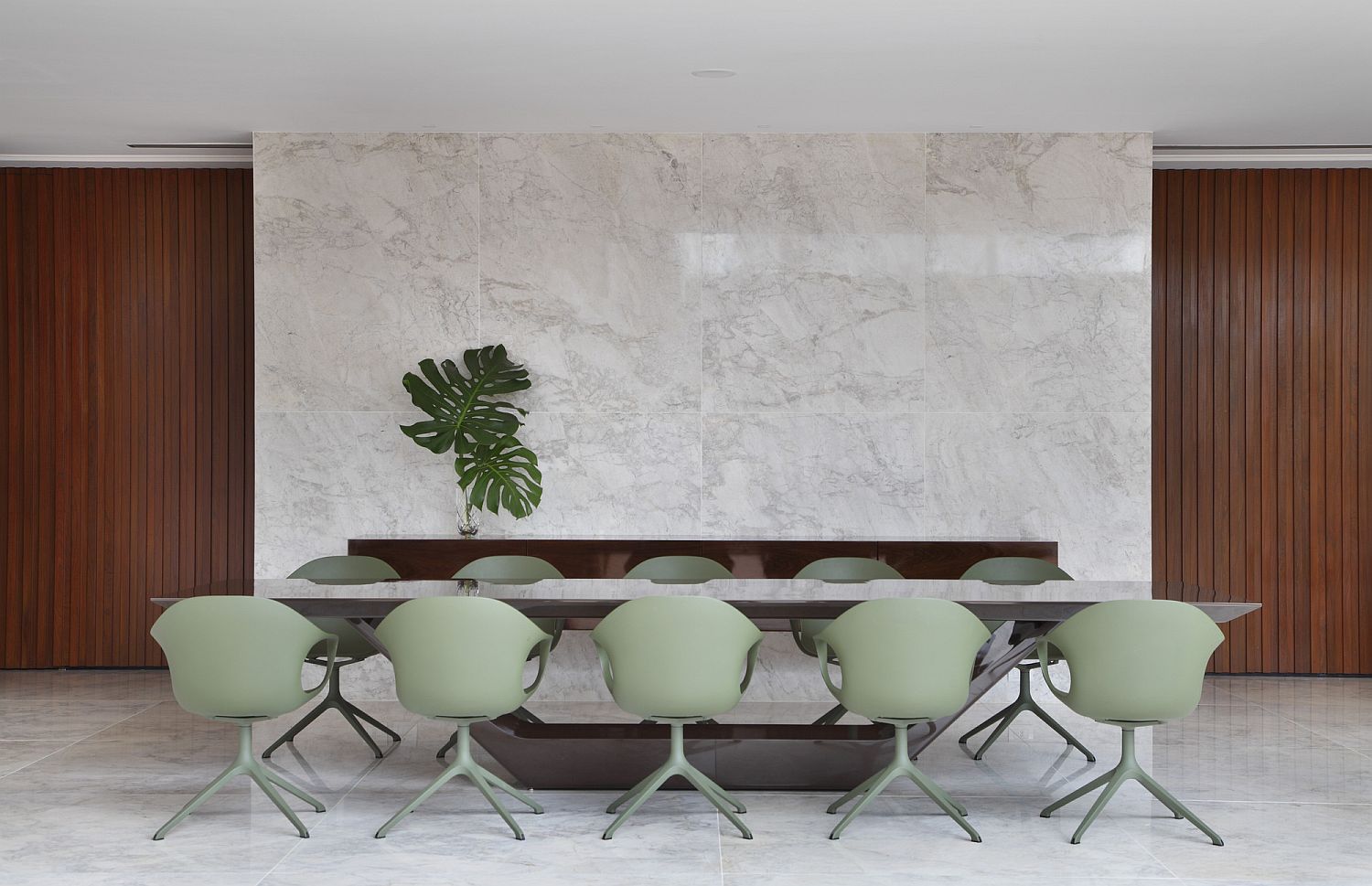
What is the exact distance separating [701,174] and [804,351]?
123cm

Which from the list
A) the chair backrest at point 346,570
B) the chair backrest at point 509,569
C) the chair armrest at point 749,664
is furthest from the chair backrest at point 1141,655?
the chair backrest at point 346,570

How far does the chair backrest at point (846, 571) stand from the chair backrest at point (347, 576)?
210cm

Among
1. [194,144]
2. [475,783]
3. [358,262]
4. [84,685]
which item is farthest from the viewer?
[194,144]

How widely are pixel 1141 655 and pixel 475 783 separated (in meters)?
2.49

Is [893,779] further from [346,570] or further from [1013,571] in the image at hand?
[346,570]

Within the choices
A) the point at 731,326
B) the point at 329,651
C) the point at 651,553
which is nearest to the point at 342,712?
the point at 329,651

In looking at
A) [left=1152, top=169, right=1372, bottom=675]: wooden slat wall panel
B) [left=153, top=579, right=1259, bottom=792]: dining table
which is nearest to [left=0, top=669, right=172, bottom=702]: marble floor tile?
[left=153, top=579, right=1259, bottom=792]: dining table

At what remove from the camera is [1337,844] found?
13.5ft

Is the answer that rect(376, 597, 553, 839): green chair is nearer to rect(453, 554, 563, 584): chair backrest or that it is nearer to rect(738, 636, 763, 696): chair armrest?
rect(738, 636, 763, 696): chair armrest

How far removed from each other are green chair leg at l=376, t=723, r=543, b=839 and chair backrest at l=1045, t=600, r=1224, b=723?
208 centimetres

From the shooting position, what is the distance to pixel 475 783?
14.5ft

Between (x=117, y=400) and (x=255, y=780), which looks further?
(x=117, y=400)

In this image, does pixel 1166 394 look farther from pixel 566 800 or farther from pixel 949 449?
pixel 566 800

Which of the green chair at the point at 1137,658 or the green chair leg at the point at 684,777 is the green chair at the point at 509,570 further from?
Answer: the green chair at the point at 1137,658
